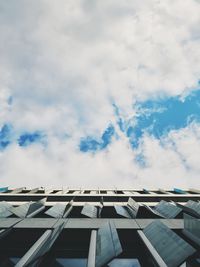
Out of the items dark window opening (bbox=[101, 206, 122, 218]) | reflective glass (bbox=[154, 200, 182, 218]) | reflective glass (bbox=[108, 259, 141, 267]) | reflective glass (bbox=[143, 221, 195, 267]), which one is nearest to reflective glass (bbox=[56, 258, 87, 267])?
reflective glass (bbox=[108, 259, 141, 267])

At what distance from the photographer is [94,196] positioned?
2419 cm

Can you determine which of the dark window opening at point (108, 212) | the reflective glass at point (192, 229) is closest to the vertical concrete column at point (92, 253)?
the dark window opening at point (108, 212)

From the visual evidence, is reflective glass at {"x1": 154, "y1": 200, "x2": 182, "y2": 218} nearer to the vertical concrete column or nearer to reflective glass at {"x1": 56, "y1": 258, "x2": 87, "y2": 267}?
the vertical concrete column

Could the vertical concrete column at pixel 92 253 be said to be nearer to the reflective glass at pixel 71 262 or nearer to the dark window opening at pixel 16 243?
the reflective glass at pixel 71 262

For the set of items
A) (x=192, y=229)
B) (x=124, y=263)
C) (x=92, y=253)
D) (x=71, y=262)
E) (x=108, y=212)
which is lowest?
(x=124, y=263)

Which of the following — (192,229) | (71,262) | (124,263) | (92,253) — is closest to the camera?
(92,253)

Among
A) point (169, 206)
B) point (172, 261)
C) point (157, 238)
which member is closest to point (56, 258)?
point (157, 238)

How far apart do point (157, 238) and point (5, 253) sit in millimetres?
9211

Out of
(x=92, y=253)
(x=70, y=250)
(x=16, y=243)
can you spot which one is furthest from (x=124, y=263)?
(x=16, y=243)

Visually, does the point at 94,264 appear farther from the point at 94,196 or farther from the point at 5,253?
the point at 94,196

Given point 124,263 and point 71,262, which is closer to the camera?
point 124,263

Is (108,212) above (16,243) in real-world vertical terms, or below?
above

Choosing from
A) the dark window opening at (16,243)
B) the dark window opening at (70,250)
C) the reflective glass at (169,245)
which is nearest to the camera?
the reflective glass at (169,245)

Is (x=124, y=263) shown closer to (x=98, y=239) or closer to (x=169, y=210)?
(x=98, y=239)
